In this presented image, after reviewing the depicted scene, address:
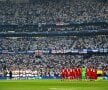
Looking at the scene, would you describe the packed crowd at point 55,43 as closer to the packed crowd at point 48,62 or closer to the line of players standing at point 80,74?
the packed crowd at point 48,62

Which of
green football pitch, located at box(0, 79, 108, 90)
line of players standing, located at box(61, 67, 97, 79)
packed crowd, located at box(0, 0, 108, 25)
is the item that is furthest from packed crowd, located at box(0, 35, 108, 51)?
green football pitch, located at box(0, 79, 108, 90)

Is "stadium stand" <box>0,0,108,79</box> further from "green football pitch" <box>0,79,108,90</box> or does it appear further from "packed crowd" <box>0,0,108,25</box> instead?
"green football pitch" <box>0,79,108,90</box>

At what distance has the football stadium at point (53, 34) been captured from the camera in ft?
236

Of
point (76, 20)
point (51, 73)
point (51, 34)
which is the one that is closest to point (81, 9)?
point (76, 20)

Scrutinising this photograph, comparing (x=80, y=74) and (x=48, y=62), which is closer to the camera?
(x=80, y=74)

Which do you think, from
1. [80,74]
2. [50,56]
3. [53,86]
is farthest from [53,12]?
[53,86]

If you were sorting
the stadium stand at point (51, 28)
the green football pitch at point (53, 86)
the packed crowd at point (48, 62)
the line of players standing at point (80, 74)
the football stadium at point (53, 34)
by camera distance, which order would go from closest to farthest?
1. the green football pitch at point (53, 86)
2. the line of players standing at point (80, 74)
3. the packed crowd at point (48, 62)
4. the stadium stand at point (51, 28)
5. the football stadium at point (53, 34)

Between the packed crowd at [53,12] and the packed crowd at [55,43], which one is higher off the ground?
the packed crowd at [53,12]

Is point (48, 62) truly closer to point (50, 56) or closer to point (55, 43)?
point (50, 56)

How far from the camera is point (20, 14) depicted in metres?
81.2

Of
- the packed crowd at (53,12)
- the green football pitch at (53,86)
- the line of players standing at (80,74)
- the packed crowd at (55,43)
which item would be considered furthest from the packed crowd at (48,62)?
the green football pitch at (53,86)

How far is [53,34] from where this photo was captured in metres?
76.9

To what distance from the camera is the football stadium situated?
236 feet

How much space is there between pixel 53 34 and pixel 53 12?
223 inches
